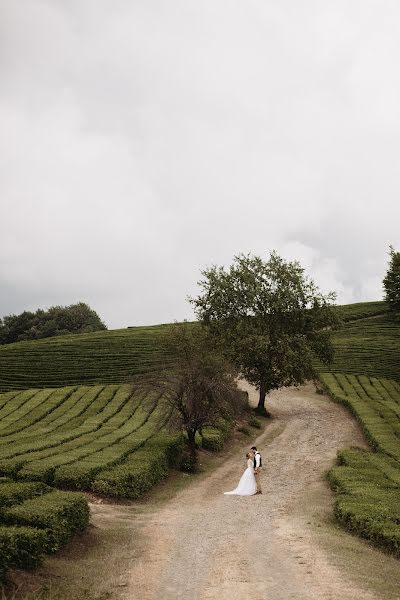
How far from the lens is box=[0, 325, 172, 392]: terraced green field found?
60281 mm

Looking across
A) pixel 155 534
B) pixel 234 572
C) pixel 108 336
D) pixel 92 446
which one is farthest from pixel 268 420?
pixel 108 336

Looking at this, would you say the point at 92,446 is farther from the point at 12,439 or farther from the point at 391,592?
the point at 391,592

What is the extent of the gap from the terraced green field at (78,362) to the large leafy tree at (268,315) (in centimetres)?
1096

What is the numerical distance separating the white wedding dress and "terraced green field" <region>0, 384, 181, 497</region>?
4425mm

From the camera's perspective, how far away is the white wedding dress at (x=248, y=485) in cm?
2367

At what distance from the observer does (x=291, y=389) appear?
57938 mm

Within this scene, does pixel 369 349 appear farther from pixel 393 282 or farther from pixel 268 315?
pixel 268 315

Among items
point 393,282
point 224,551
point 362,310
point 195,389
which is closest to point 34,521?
point 224,551

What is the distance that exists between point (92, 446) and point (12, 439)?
617 centimetres

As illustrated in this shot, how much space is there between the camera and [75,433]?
31.9m

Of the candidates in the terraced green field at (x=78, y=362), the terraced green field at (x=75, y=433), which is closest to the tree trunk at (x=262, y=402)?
the terraced green field at (x=75, y=433)

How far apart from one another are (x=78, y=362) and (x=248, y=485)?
45.2 m

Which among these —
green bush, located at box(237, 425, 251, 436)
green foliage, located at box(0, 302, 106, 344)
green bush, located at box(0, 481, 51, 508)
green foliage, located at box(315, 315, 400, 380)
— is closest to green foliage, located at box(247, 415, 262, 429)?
green bush, located at box(237, 425, 251, 436)

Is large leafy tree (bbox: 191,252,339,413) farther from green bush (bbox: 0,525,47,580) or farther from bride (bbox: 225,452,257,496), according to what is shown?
green bush (bbox: 0,525,47,580)
